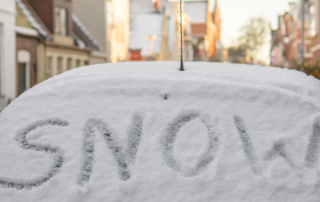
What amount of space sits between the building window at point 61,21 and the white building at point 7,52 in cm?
379

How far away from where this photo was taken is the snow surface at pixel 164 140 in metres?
1.47

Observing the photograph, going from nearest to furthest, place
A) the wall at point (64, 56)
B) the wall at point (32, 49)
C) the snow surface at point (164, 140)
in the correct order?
1. the snow surface at point (164, 140)
2. the wall at point (32, 49)
3. the wall at point (64, 56)

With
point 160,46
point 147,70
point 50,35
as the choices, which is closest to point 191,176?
point 147,70

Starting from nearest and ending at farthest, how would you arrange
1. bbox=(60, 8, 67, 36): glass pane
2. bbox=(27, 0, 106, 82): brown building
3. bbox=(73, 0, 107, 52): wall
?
bbox=(27, 0, 106, 82): brown building, bbox=(60, 8, 67, 36): glass pane, bbox=(73, 0, 107, 52): wall

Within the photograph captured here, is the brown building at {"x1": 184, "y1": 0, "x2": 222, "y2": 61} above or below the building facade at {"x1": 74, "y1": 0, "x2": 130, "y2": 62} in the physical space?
above

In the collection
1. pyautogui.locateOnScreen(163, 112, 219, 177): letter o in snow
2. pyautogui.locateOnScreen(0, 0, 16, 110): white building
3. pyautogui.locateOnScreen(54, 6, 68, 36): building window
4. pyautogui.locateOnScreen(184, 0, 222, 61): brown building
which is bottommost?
pyautogui.locateOnScreen(163, 112, 219, 177): letter o in snow

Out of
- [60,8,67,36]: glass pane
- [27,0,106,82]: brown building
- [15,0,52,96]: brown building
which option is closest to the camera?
[15,0,52,96]: brown building

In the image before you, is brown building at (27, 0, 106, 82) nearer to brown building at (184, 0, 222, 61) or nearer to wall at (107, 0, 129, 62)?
wall at (107, 0, 129, 62)

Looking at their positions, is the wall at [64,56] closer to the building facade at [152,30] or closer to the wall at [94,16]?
the wall at [94,16]

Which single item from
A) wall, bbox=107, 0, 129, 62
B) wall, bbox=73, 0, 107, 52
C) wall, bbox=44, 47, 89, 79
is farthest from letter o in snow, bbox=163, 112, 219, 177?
wall, bbox=107, 0, 129, 62

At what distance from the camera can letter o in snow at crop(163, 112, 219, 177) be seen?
155 centimetres

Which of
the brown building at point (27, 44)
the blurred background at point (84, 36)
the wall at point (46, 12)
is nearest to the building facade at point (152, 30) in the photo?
the blurred background at point (84, 36)

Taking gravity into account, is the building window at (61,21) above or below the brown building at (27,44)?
above

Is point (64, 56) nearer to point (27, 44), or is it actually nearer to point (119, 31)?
point (27, 44)
